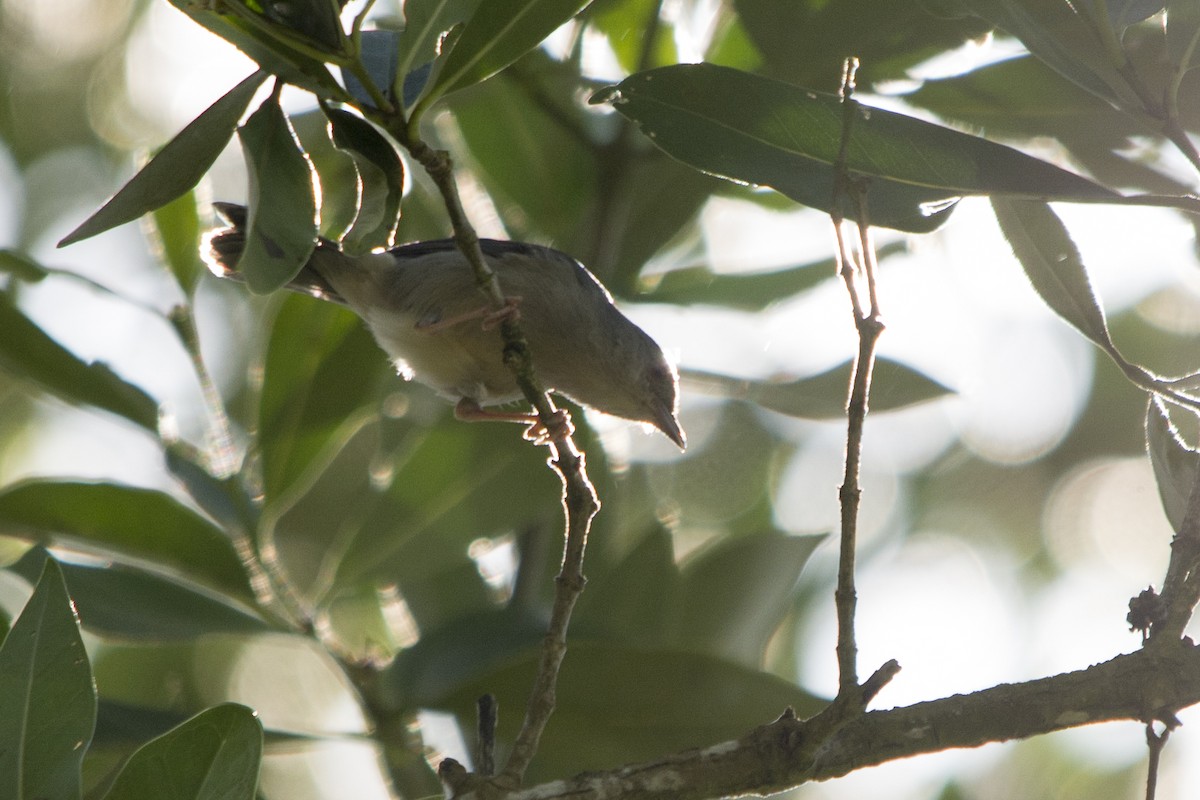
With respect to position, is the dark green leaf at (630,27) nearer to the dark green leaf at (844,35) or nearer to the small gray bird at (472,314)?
the dark green leaf at (844,35)

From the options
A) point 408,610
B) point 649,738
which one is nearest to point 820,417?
point 649,738

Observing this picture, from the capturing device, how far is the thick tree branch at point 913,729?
2227 millimetres

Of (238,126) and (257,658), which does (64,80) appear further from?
(238,126)

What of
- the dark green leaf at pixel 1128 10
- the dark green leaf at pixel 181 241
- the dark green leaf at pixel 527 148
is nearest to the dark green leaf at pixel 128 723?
the dark green leaf at pixel 181 241

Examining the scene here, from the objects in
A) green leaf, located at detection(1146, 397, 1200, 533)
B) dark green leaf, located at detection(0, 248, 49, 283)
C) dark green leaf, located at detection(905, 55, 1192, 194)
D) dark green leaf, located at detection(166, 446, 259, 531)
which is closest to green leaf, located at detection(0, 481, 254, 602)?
dark green leaf, located at detection(166, 446, 259, 531)

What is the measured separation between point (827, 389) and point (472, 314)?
131cm

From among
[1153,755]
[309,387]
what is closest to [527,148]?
[309,387]

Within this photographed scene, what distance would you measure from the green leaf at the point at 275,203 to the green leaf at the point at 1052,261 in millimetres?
1507

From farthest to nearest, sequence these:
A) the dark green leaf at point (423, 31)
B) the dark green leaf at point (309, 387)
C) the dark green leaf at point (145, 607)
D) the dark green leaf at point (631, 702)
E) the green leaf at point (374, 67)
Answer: the dark green leaf at point (309, 387) < the dark green leaf at point (145, 607) < the dark green leaf at point (631, 702) < the dark green leaf at point (423, 31) < the green leaf at point (374, 67)

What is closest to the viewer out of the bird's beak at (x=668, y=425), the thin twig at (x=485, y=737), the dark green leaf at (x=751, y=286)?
the thin twig at (x=485, y=737)

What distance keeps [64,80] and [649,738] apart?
20.9 feet

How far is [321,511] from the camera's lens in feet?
13.2

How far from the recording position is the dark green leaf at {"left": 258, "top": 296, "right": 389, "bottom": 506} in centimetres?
384

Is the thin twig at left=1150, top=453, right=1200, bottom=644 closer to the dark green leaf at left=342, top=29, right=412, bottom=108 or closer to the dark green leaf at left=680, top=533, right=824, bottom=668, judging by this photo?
the dark green leaf at left=680, top=533, right=824, bottom=668
